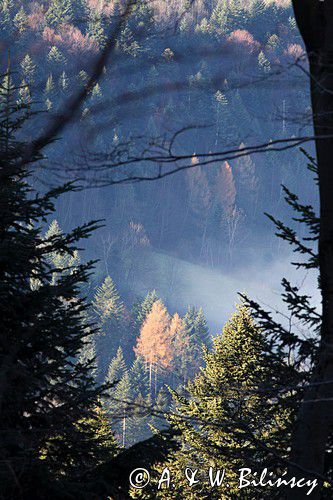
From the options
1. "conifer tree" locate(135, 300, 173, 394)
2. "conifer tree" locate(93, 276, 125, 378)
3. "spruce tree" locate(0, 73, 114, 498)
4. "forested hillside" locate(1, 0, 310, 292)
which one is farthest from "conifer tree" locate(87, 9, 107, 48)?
"conifer tree" locate(93, 276, 125, 378)

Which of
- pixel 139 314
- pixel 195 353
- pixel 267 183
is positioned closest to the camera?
pixel 195 353

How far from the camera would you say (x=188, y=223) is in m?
146

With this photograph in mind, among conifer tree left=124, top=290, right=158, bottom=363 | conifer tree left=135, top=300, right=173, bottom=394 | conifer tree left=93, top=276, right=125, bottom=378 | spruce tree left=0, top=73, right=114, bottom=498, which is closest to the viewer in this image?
spruce tree left=0, top=73, right=114, bottom=498

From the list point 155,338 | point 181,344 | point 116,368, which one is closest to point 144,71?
point 116,368

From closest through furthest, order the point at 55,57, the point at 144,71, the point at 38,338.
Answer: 1. the point at 144,71
2. the point at 55,57
3. the point at 38,338

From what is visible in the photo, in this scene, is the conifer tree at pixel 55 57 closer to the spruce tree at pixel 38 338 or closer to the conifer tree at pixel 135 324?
the spruce tree at pixel 38 338

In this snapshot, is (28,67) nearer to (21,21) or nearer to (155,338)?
(21,21)

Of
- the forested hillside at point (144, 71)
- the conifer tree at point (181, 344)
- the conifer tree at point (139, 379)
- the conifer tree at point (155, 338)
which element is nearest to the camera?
the forested hillside at point (144, 71)

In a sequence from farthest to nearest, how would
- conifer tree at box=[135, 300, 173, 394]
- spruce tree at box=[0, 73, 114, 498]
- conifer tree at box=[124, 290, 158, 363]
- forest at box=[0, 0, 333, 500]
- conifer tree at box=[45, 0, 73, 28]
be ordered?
conifer tree at box=[124, 290, 158, 363] → conifer tree at box=[135, 300, 173, 394] → spruce tree at box=[0, 73, 114, 498] → conifer tree at box=[45, 0, 73, 28] → forest at box=[0, 0, 333, 500]

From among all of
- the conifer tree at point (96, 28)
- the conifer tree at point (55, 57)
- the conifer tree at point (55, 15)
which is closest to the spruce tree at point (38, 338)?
the conifer tree at point (55, 15)

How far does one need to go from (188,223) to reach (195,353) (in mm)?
60494

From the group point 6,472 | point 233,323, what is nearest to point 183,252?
point 233,323

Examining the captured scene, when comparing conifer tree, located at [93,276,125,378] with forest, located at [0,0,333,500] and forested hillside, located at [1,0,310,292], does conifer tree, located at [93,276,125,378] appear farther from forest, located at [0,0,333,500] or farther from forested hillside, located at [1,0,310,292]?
forested hillside, located at [1,0,310,292]

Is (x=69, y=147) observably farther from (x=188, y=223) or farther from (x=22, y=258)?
(x=188, y=223)
